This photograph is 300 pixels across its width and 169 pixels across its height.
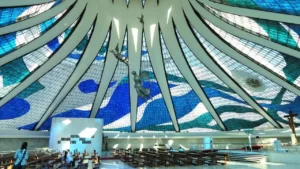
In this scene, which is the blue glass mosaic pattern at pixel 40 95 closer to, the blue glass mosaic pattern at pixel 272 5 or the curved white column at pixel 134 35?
the curved white column at pixel 134 35

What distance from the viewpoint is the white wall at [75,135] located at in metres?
22.7

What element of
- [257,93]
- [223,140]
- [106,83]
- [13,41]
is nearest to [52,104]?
[106,83]

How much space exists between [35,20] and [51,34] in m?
2.30

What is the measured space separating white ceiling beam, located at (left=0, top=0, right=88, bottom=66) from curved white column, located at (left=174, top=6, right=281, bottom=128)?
8375 mm

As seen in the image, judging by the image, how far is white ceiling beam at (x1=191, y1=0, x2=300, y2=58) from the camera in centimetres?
1577

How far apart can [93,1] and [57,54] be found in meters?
5.40

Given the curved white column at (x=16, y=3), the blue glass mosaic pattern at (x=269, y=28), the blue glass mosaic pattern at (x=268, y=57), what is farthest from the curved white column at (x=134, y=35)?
the curved white column at (x=16, y=3)

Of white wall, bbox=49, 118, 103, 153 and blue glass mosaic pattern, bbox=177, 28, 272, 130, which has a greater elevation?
blue glass mosaic pattern, bbox=177, 28, 272, 130

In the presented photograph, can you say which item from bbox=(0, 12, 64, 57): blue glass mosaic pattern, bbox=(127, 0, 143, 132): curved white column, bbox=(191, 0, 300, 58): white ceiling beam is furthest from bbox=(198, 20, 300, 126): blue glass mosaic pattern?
bbox=(0, 12, 64, 57): blue glass mosaic pattern

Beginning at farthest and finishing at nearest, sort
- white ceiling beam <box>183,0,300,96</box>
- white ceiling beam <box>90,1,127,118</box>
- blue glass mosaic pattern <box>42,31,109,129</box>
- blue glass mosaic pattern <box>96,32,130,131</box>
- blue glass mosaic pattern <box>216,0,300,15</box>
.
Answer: blue glass mosaic pattern <box>96,32,130,131</box>, blue glass mosaic pattern <box>42,31,109,129</box>, white ceiling beam <box>90,1,127,118</box>, white ceiling beam <box>183,0,300,96</box>, blue glass mosaic pattern <box>216,0,300,15</box>

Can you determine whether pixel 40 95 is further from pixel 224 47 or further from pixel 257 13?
pixel 257 13

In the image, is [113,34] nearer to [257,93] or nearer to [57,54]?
[57,54]

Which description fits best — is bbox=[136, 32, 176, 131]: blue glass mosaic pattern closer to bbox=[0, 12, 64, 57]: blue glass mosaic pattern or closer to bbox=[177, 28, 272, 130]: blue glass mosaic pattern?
bbox=[177, 28, 272, 130]: blue glass mosaic pattern

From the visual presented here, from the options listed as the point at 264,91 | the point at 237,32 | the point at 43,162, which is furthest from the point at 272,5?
the point at 43,162
